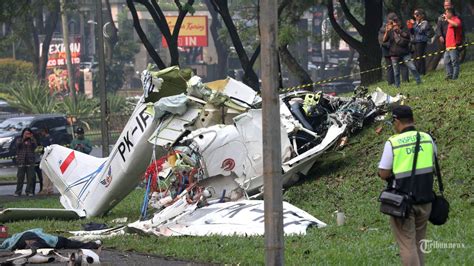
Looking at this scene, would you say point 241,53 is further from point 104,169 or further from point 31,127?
point 104,169

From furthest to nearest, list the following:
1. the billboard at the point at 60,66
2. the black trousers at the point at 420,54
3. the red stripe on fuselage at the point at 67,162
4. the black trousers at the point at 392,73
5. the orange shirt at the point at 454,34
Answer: the billboard at the point at 60,66 → the black trousers at the point at 420,54 → the black trousers at the point at 392,73 → the orange shirt at the point at 454,34 → the red stripe on fuselage at the point at 67,162

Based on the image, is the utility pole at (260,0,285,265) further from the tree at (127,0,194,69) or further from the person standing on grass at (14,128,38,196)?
the tree at (127,0,194,69)

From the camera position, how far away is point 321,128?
65.7 ft

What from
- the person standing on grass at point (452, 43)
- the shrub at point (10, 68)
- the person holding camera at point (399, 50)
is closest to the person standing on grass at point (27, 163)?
the person holding camera at point (399, 50)

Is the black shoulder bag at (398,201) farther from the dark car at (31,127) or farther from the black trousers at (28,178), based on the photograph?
the dark car at (31,127)

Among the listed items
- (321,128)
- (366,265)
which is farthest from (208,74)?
(366,265)

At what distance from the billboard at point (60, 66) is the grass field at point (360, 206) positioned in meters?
53.8

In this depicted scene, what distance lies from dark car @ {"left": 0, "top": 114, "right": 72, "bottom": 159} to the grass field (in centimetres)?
1964

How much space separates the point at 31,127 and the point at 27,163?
51.0ft

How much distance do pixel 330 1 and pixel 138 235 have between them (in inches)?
779

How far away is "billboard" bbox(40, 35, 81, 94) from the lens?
255ft

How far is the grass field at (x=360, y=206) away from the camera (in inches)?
516

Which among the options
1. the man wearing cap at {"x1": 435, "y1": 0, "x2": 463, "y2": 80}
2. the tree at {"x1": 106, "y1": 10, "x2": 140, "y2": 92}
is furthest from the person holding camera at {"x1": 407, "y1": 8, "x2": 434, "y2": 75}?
the tree at {"x1": 106, "y1": 10, "x2": 140, "y2": 92}

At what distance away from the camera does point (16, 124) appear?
45.3 m
